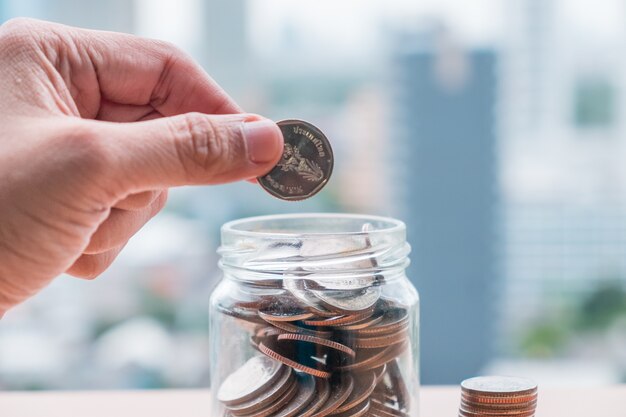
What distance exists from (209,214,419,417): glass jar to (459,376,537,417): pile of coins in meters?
0.06

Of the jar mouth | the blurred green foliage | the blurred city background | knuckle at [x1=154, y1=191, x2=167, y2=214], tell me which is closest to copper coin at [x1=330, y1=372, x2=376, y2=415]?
the jar mouth

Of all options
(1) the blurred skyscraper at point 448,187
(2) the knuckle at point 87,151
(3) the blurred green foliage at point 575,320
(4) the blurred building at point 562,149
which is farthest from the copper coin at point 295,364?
(3) the blurred green foliage at point 575,320

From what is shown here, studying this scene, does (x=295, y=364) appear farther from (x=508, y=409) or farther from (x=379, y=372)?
(x=508, y=409)

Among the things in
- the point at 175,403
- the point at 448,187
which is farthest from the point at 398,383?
the point at 448,187

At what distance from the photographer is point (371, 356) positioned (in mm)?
757

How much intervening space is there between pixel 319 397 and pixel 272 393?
0.05 m

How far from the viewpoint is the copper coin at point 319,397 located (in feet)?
2.41

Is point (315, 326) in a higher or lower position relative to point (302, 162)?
lower

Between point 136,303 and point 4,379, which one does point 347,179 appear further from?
point 4,379

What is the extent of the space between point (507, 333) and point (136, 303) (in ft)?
21.9

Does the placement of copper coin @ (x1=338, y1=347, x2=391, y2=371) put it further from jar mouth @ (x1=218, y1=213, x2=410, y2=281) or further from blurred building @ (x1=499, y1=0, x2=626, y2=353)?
blurred building @ (x1=499, y1=0, x2=626, y2=353)

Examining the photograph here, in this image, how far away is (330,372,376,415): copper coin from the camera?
0.74m

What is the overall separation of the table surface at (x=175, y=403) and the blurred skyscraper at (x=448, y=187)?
1064 cm

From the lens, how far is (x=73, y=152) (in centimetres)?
65
